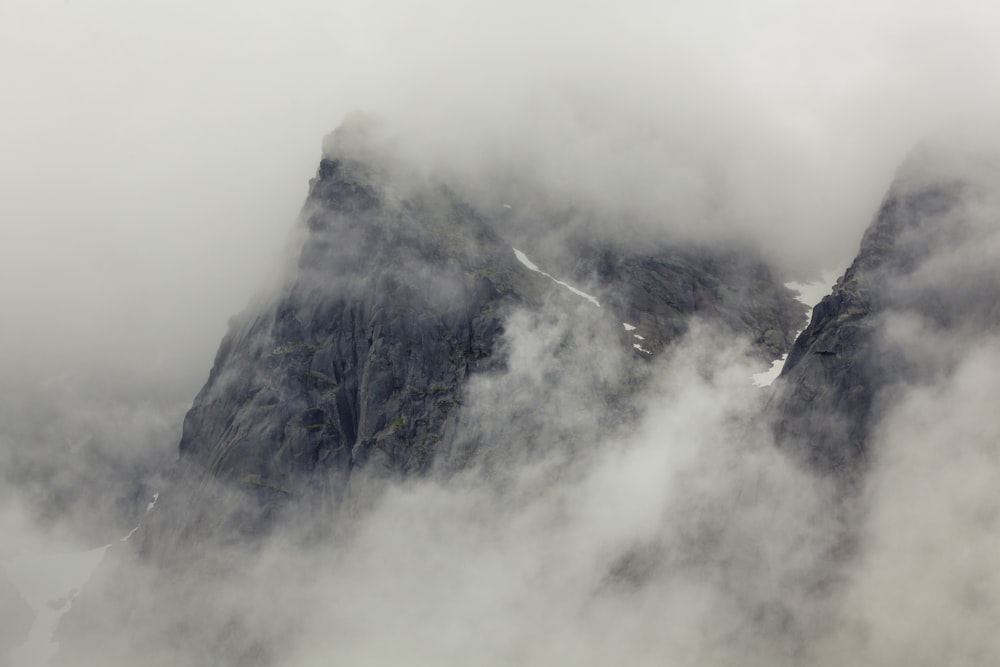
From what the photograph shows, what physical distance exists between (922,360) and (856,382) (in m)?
10.0

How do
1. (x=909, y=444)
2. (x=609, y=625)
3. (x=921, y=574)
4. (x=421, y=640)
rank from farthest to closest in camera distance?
(x=421, y=640) < (x=609, y=625) < (x=909, y=444) < (x=921, y=574)

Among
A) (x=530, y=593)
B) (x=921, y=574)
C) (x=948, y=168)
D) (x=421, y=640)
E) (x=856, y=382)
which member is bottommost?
(x=421, y=640)

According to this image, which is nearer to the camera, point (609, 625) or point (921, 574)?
point (921, 574)

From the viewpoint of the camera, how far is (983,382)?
540 feet

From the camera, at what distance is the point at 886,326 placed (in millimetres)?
175875

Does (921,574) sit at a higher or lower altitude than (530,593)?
higher

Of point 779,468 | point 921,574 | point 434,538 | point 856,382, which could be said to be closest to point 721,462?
point 779,468

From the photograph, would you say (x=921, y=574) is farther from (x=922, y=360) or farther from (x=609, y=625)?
(x=609, y=625)

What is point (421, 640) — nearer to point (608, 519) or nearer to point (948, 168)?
point (608, 519)

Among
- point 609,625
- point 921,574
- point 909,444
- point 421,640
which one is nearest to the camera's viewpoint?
point 921,574

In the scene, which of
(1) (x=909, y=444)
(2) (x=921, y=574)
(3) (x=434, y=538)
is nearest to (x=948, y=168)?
(1) (x=909, y=444)

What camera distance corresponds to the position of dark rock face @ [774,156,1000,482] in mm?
171750

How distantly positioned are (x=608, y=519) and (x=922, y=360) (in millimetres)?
55426

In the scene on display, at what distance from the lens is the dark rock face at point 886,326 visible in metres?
172
